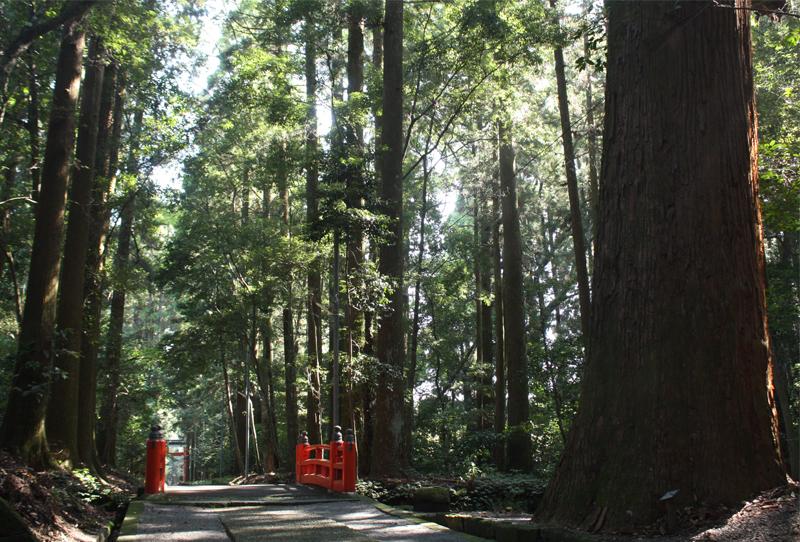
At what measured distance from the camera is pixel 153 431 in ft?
36.6

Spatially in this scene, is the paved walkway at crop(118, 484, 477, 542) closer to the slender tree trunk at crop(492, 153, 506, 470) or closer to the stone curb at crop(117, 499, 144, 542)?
the stone curb at crop(117, 499, 144, 542)

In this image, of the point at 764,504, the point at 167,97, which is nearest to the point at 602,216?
the point at 764,504

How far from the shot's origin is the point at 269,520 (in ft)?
27.2

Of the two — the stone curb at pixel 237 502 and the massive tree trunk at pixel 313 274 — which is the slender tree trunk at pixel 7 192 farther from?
the massive tree trunk at pixel 313 274

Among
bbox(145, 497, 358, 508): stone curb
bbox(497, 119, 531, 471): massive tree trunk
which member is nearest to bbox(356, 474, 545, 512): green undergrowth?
bbox(145, 497, 358, 508): stone curb

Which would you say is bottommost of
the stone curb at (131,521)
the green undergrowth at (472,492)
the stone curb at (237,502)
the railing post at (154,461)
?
the green undergrowth at (472,492)

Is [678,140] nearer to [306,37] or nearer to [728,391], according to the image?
[728,391]

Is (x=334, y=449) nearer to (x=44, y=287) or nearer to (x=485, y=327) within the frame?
(x=44, y=287)

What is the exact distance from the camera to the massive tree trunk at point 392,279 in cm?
1327

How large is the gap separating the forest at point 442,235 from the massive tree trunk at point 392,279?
6 centimetres

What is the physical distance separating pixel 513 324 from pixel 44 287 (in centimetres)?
1326

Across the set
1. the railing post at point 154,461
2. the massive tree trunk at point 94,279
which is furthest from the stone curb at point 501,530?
the massive tree trunk at point 94,279

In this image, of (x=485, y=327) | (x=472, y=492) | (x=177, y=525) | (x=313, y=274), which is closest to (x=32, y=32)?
(x=177, y=525)

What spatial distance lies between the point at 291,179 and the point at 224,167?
288 inches
